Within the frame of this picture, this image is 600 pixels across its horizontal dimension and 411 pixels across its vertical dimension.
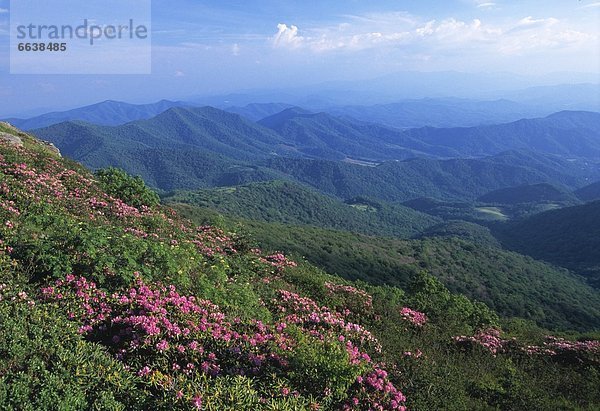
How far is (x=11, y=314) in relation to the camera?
7.95 m

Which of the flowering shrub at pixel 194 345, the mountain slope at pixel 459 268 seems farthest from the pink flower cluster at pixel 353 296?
the mountain slope at pixel 459 268

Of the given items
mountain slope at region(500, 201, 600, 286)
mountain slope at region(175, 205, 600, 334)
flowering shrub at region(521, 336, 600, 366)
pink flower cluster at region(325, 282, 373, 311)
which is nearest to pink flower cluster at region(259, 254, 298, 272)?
pink flower cluster at region(325, 282, 373, 311)

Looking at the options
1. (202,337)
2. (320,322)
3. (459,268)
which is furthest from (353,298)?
(459,268)

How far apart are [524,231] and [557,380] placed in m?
197

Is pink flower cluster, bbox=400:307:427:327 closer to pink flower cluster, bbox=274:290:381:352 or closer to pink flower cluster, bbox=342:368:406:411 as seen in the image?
pink flower cluster, bbox=274:290:381:352

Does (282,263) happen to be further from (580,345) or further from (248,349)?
(580,345)

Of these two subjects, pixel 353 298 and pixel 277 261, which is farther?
pixel 277 261

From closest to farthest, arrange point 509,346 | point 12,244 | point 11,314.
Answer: point 11,314 → point 12,244 → point 509,346

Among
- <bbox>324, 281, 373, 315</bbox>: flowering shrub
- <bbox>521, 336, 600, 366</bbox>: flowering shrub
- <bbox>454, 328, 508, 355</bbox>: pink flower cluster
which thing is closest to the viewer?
<bbox>454, 328, 508, 355</bbox>: pink flower cluster

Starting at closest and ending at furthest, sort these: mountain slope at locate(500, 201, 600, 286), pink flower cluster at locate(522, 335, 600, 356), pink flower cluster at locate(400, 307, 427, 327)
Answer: pink flower cluster at locate(522, 335, 600, 356)
pink flower cluster at locate(400, 307, 427, 327)
mountain slope at locate(500, 201, 600, 286)

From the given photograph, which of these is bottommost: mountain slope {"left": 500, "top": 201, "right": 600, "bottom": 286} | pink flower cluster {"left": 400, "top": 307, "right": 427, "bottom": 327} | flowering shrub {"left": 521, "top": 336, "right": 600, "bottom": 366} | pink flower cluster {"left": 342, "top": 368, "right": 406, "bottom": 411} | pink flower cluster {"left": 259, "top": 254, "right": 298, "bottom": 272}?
mountain slope {"left": 500, "top": 201, "right": 600, "bottom": 286}

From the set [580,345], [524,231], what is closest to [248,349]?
[580,345]

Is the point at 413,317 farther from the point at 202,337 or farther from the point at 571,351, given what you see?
the point at 202,337

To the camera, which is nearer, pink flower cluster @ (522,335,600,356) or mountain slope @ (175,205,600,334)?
pink flower cluster @ (522,335,600,356)
